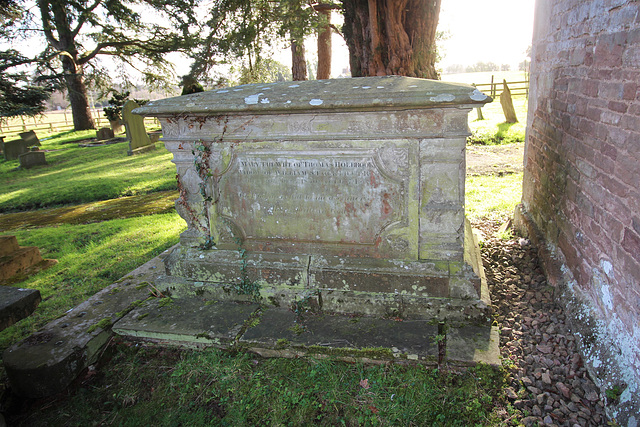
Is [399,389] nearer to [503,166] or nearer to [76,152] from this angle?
[503,166]

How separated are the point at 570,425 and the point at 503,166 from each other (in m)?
6.67

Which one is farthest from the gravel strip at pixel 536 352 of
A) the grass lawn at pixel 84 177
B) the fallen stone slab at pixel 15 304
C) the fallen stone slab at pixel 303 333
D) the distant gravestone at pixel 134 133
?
the distant gravestone at pixel 134 133

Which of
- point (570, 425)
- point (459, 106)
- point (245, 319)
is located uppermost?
point (459, 106)

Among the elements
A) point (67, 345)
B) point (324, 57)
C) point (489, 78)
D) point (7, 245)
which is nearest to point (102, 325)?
point (67, 345)

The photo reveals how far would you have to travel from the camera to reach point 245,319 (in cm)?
313

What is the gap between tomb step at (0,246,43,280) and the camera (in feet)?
14.5

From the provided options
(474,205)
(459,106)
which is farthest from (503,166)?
(459,106)

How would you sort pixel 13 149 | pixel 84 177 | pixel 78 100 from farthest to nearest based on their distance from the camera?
1. pixel 78 100
2. pixel 13 149
3. pixel 84 177

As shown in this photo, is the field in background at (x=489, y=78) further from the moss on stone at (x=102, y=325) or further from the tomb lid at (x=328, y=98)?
the moss on stone at (x=102, y=325)

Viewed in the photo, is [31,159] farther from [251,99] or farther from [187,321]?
[251,99]

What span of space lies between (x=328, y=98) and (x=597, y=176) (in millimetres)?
1980

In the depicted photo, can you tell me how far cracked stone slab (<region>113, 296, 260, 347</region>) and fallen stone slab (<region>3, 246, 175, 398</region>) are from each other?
0.18 meters

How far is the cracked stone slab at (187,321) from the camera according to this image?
299 cm

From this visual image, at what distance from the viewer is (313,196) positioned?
3.17 metres
